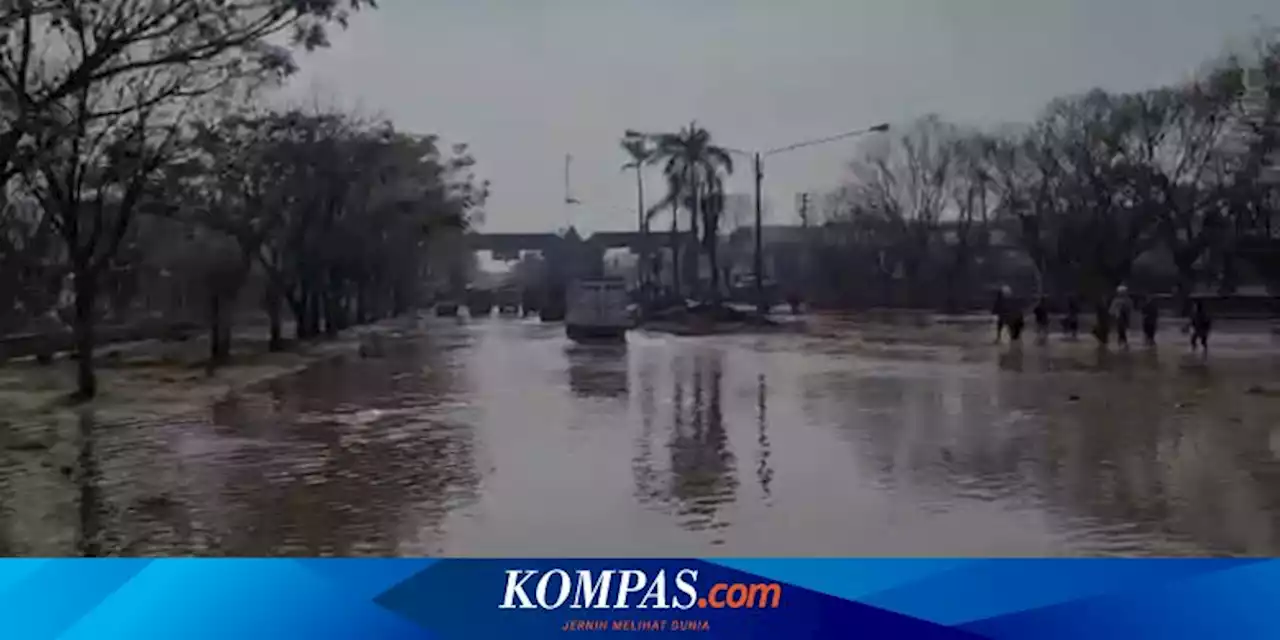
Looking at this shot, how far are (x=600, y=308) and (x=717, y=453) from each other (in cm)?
72

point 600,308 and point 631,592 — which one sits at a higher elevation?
point 600,308

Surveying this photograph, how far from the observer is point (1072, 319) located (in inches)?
198

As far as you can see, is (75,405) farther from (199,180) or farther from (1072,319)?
(1072,319)

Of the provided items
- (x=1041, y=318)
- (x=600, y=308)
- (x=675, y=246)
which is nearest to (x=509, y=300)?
(x=600, y=308)

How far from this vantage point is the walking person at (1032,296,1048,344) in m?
5.00

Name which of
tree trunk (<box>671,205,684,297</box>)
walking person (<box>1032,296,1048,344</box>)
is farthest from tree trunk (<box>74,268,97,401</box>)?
walking person (<box>1032,296,1048,344</box>)

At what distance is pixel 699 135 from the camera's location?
482cm

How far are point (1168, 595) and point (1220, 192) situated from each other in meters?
1.69

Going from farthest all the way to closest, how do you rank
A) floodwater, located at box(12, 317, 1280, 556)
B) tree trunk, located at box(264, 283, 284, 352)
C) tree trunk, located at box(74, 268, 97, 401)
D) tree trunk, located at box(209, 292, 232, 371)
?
tree trunk, located at box(264, 283, 284, 352)
tree trunk, located at box(209, 292, 232, 371)
tree trunk, located at box(74, 268, 97, 401)
floodwater, located at box(12, 317, 1280, 556)

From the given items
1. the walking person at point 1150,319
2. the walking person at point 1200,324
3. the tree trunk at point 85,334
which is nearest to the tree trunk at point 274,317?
the tree trunk at point 85,334

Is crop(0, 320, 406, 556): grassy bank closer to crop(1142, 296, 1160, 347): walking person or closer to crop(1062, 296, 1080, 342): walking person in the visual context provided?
crop(1062, 296, 1080, 342): walking person

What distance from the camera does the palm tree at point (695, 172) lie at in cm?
482

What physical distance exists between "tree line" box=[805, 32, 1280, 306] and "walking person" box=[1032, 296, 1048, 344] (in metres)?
Answer: 0.07

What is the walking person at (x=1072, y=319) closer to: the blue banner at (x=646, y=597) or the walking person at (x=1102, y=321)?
the walking person at (x=1102, y=321)
